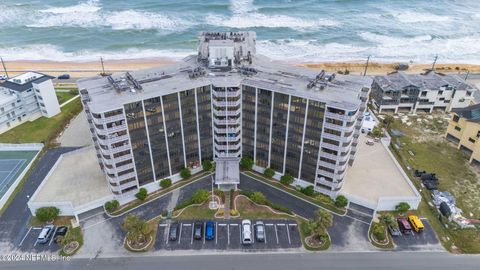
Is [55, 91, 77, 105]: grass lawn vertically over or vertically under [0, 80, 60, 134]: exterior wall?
under

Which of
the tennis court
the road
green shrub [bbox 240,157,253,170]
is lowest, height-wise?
the road

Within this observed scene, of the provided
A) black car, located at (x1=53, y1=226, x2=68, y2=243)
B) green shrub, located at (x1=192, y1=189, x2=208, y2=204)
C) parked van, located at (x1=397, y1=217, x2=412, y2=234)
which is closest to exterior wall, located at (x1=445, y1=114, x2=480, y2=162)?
parked van, located at (x1=397, y1=217, x2=412, y2=234)

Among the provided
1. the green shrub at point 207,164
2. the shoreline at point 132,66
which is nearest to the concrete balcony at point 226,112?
the green shrub at point 207,164

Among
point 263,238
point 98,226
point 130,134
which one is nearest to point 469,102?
point 263,238

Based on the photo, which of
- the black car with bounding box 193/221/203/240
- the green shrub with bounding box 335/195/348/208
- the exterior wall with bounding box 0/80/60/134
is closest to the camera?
the black car with bounding box 193/221/203/240

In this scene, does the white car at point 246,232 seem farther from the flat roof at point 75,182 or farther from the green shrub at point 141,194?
the flat roof at point 75,182

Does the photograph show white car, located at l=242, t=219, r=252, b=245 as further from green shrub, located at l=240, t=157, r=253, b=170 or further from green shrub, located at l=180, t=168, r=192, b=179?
green shrub, located at l=180, t=168, r=192, b=179

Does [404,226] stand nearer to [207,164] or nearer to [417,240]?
[417,240]
